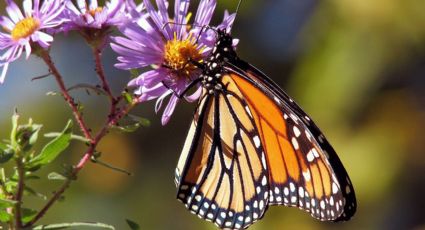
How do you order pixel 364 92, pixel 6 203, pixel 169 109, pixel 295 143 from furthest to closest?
pixel 364 92 → pixel 295 143 → pixel 169 109 → pixel 6 203

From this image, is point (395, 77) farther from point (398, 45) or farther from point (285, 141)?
point (285, 141)

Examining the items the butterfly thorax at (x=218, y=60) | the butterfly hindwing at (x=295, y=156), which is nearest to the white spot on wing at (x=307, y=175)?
the butterfly hindwing at (x=295, y=156)

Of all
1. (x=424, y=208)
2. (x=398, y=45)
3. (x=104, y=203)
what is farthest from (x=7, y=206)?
(x=104, y=203)

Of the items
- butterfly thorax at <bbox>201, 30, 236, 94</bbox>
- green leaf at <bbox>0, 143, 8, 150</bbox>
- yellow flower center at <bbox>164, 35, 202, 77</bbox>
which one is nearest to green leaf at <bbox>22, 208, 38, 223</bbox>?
green leaf at <bbox>0, 143, 8, 150</bbox>

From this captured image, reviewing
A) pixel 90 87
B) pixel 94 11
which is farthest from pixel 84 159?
pixel 94 11

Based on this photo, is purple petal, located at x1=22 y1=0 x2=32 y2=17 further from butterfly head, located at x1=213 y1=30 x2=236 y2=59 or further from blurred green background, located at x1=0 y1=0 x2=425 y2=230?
blurred green background, located at x1=0 y1=0 x2=425 y2=230

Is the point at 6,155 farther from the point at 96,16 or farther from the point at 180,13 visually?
the point at 180,13
